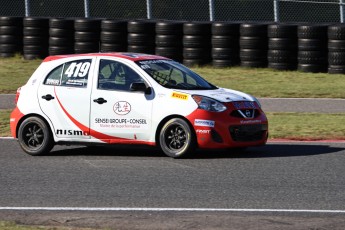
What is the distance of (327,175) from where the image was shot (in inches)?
480

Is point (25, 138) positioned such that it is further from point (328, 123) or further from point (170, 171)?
point (328, 123)

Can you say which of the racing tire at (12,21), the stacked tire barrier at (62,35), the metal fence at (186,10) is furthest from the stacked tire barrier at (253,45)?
the metal fence at (186,10)

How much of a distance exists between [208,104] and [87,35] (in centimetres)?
1313

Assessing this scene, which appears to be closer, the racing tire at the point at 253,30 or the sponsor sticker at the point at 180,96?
the sponsor sticker at the point at 180,96

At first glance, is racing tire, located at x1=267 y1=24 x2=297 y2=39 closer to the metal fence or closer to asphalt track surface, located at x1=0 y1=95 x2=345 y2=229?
the metal fence

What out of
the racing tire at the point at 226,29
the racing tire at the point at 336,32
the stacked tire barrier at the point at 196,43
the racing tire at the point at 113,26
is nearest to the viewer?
the racing tire at the point at 336,32

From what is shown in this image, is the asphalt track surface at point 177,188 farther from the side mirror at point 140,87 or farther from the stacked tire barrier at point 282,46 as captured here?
the stacked tire barrier at point 282,46

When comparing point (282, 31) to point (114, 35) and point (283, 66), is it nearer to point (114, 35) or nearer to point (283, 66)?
point (283, 66)

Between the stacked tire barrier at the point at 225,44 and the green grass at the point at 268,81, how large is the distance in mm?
242

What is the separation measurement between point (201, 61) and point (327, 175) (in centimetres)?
1364

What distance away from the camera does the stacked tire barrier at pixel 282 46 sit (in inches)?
947

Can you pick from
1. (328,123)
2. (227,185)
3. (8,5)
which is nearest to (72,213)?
(227,185)

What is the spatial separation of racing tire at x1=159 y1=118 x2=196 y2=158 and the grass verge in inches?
114

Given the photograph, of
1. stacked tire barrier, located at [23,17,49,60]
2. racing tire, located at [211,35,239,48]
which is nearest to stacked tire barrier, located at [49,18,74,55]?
stacked tire barrier, located at [23,17,49,60]
